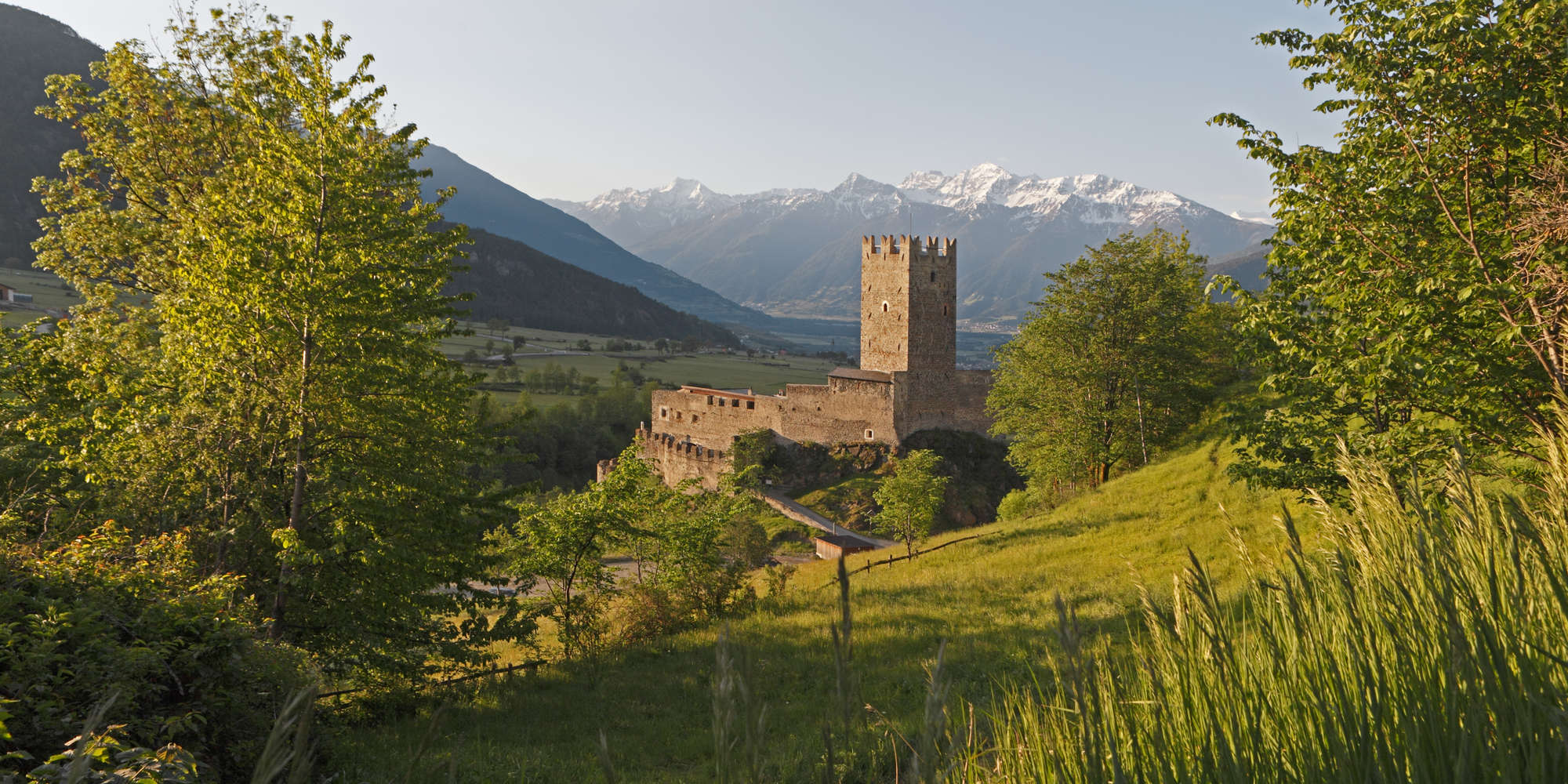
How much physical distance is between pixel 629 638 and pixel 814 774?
382 inches

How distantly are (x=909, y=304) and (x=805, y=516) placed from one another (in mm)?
16546

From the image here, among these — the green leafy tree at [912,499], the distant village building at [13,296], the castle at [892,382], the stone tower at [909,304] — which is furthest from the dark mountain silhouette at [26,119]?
the green leafy tree at [912,499]

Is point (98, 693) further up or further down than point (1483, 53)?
further down

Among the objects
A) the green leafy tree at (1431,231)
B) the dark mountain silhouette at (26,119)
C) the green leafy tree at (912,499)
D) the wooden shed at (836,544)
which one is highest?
the dark mountain silhouette at (26,119)

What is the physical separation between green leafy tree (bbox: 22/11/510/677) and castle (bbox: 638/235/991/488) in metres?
39.7

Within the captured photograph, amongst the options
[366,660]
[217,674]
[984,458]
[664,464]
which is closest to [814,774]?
[217,674]

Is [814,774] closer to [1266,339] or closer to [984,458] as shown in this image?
[1266,339]

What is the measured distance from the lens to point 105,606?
6418 millimetres

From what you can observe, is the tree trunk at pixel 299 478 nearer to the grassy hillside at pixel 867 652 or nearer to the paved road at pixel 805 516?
the grassy hillside at pixel 867 652

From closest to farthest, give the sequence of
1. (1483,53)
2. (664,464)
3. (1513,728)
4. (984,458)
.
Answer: (1513,728), (1483,53), (984,458), (664,464)

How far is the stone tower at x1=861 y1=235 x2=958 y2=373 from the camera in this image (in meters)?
52.9

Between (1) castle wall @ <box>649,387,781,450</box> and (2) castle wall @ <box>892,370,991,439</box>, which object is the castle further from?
(1) castle wall @ <box>649,387,781,450</box>

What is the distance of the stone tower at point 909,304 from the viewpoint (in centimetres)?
5294

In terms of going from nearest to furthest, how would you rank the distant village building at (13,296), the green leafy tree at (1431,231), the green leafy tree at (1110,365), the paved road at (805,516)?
the green leafy tree at (1431,231)
the green leafy tree at (1110,365)
the paved road at (805,516)
the distant village building at (13,296)
